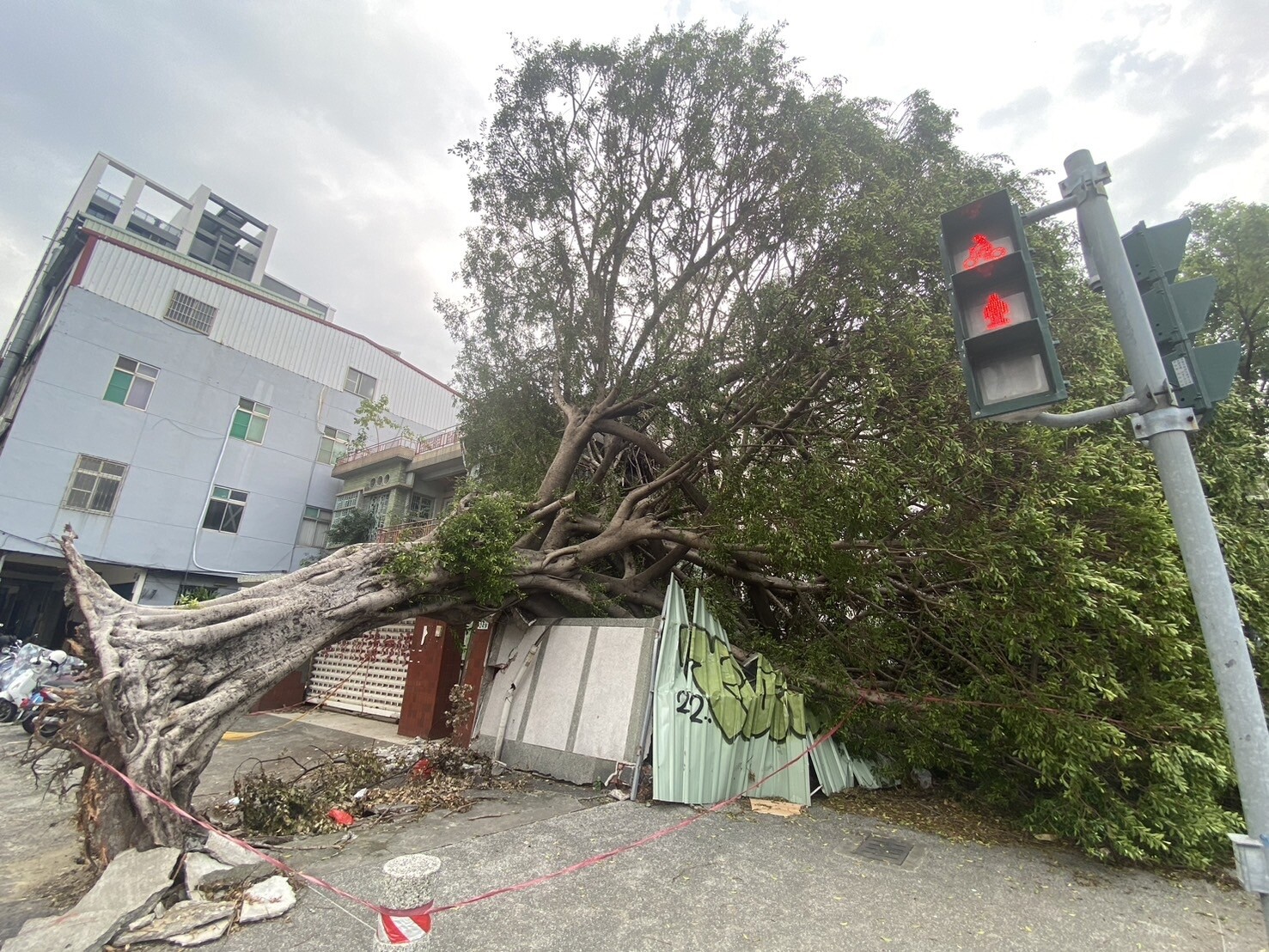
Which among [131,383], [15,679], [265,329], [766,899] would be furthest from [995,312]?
[265,329]

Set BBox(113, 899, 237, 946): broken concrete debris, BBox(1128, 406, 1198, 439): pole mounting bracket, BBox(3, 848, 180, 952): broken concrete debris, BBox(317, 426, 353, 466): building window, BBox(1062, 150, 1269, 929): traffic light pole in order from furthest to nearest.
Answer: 1. BBox(317, 426, 353, 466): building window
2. BBox(113, 899, 237, 946): broken concrete debris
3. BBox(3, 848, 180, 952): broken concrete debris
4. BBox(1128, 406, 1198, 439): pole mounting bracket
5. BBox(1062, 150, 1269, 929): traffic light pole

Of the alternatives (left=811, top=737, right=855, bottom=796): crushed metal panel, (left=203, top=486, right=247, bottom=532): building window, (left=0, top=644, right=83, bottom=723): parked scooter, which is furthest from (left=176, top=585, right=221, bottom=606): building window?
(left=811, top=737, right=855, bottom=796): crushed metal panel

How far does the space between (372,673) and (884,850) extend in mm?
11587

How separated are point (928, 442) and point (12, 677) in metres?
16.2

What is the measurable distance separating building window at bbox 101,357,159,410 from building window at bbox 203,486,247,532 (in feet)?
10.9

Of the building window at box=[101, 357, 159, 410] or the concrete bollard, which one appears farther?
the building window at box=[101, 357, 159, 410]

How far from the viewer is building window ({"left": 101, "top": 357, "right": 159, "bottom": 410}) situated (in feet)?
57.2

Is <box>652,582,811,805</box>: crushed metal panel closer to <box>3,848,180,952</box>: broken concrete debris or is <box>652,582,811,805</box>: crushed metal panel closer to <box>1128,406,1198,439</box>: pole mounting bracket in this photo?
<box>3,848,180,952</box>: broken concrete debris

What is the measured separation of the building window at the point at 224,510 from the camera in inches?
746

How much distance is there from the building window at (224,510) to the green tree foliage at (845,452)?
12265 mm

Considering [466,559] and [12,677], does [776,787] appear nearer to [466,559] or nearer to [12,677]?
[466,559]

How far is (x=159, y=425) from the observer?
59.5 ft

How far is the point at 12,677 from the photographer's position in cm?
1115

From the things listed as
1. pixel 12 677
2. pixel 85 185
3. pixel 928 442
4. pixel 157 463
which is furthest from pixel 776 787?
pixel 85 185
